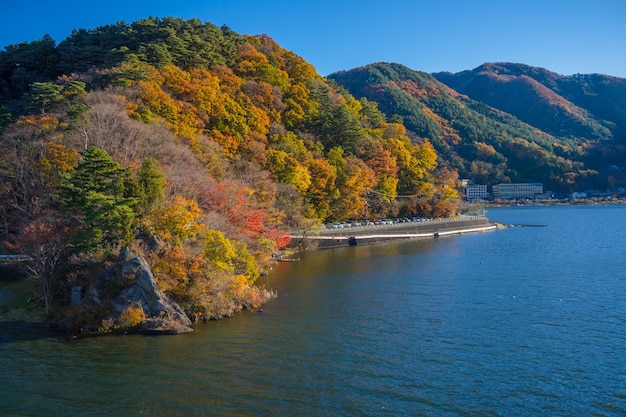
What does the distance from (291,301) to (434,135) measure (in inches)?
5302

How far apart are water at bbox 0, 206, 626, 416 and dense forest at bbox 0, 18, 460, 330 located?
3578 millimetres

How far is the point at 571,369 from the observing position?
58.4 ft

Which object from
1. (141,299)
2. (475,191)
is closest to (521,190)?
(475,191)

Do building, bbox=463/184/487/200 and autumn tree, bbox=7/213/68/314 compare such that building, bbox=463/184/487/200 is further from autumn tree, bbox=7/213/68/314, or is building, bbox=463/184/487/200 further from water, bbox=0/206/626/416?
autumn tree, bbox=7/213/68/314

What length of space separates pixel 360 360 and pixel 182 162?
21654mm

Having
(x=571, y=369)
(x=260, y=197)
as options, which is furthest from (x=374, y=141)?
(x=571, y=369)

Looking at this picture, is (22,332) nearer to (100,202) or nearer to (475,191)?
(100,202)

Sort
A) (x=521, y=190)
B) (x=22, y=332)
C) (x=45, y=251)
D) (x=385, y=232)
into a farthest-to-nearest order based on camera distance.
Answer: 1. (x=521, y=190)
2. (x=385, y=232)
3. (x=45, y=251)
4. (x=22, y=332)

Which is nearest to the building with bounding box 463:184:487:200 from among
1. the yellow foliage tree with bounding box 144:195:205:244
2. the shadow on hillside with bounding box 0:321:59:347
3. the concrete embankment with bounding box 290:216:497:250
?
the concrete embankment with bounding box 290:216:497:250

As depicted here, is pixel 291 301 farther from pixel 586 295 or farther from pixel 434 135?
pixel 434 135

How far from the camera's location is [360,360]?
18.9m

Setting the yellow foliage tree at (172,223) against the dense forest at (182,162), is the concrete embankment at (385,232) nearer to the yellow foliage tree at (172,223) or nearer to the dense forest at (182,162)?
the dense forest at (182,162)

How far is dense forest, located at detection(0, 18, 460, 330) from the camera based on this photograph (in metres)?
24.6

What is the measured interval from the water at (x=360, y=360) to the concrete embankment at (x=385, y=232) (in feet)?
73.8
